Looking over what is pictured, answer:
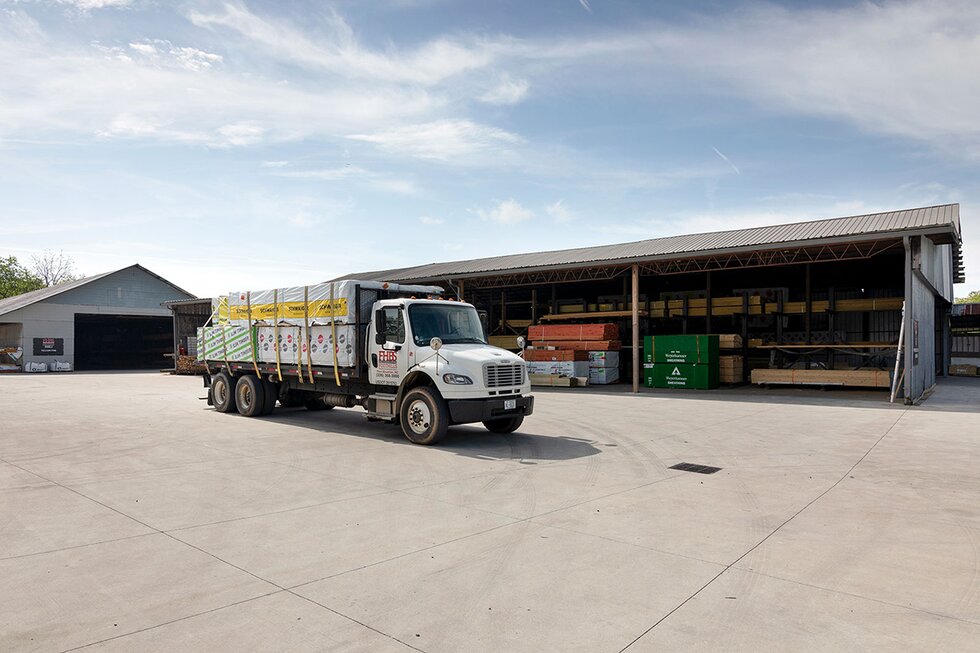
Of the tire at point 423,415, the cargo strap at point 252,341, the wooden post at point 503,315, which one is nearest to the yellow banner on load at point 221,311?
the cargo strap at point 252,341

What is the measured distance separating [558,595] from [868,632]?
1.84 meters

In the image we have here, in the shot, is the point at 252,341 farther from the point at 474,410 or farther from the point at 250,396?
the point at 474,410

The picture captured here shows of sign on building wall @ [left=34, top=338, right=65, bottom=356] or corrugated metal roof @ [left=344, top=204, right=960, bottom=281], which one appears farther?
sign on building wall @ [left=34, top=338, right=65, bottom=356]

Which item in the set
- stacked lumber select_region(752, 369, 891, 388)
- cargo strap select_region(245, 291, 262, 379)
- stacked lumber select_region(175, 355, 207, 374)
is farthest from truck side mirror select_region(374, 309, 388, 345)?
stacked lumber select_region(175, 355, 207, 374)

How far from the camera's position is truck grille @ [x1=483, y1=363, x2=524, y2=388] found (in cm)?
1011

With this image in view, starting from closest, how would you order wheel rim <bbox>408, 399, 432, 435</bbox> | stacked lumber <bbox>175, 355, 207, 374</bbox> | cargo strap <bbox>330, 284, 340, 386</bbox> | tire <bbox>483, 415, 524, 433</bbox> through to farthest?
wheel rim <bbox>408, 399, 432, 435</bbox>
tire <bbox>483, 415, 524, 433</bbox>
cargo strap <bbox>330, 284, 340, 386</bbox>
stacked lumber <bbox>175, 355, 207, 374</bbox>

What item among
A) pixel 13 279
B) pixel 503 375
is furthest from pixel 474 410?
pixel 13 279

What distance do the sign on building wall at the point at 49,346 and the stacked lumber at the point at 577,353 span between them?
1147 inches

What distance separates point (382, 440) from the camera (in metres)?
10.9

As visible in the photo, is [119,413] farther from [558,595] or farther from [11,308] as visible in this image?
[11,308]

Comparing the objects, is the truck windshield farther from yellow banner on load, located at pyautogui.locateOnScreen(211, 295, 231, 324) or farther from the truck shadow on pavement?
yellow banner on load, located at pyautogui.locateOnScreen(211, 295, 231, 324)

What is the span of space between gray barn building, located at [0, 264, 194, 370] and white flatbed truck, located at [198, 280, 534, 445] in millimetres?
29213

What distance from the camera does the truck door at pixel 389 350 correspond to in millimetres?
10797

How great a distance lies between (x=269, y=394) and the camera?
14.2m
